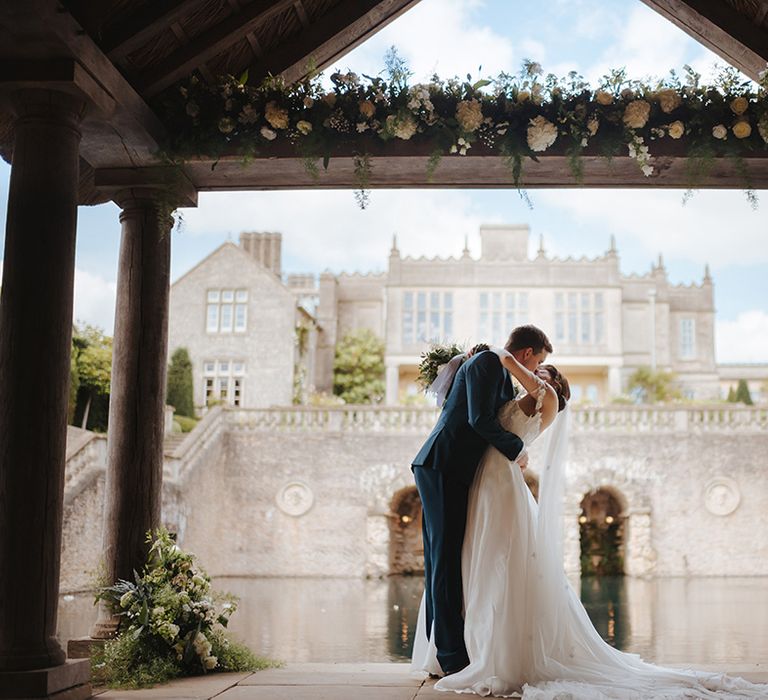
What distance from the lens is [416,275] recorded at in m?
37.7

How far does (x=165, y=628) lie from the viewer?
520 centimetres

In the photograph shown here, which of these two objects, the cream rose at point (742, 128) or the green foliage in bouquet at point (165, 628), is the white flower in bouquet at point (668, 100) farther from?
the green foliage in bouquet at point (165, 628)

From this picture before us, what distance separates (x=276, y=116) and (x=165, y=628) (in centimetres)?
286

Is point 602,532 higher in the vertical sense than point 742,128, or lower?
lower

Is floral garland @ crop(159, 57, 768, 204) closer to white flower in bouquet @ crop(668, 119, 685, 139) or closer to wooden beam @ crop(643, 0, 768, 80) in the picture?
white flower in bouquet @ crop(668, 119, 685, 139)

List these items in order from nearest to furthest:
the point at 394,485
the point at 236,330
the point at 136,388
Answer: the point at 136,388 < the point at 394,485 < the point at 236,330

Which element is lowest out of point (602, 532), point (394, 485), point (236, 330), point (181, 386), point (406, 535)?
point (406, 535)

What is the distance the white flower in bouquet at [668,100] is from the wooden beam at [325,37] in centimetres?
162

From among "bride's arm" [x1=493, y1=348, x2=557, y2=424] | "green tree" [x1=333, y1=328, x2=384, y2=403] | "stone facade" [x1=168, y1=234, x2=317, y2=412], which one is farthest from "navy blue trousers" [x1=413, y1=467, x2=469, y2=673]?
"green tree" [x1=333, y1=328, x2=384, y2=403]

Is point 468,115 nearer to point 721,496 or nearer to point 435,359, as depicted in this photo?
point 435,359

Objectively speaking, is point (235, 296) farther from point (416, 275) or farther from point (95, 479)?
point (95, 479)

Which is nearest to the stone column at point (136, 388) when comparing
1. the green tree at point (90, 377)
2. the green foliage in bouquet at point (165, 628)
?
the green foliage in bouquet at point (165, 628)

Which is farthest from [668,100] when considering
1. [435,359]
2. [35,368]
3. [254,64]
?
[35,368]

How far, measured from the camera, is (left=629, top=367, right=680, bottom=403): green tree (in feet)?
121
